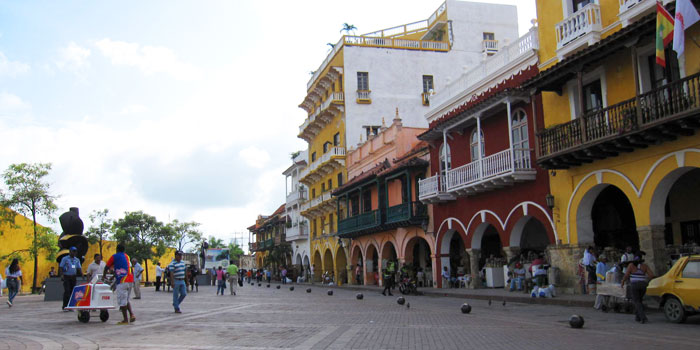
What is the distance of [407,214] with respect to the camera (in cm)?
3102

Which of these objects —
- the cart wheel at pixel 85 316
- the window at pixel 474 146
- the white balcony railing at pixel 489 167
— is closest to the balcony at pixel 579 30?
the white balcony railing at pixel 489 167

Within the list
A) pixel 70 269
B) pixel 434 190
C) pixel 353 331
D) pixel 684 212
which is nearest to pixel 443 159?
pixel 434 190

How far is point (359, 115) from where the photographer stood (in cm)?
4394

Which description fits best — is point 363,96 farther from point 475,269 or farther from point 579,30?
point 579,30

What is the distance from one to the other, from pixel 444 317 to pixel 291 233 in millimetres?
43765

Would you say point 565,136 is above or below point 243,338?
above

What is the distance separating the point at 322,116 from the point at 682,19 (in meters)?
35.5

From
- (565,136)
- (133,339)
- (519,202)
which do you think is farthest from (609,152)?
(133,339)

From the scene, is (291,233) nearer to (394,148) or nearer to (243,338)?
(394,148)

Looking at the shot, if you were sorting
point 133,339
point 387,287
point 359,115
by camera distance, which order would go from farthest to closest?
point 359,115 < point 387,287 < point 133,339

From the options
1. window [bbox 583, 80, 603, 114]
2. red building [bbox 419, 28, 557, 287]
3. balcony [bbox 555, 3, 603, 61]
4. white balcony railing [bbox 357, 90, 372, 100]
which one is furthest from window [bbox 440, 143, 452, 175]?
white balcony railing [bbox 357, 90, 372, 100]

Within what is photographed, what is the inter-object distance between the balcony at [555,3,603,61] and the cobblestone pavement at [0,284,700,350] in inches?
328

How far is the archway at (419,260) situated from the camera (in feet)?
103

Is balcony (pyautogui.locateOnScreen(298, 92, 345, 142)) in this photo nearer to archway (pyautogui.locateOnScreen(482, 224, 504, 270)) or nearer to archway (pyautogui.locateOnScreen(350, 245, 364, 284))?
archway (pyautogui.locateOnScreen(350, 245, 364, 284))
